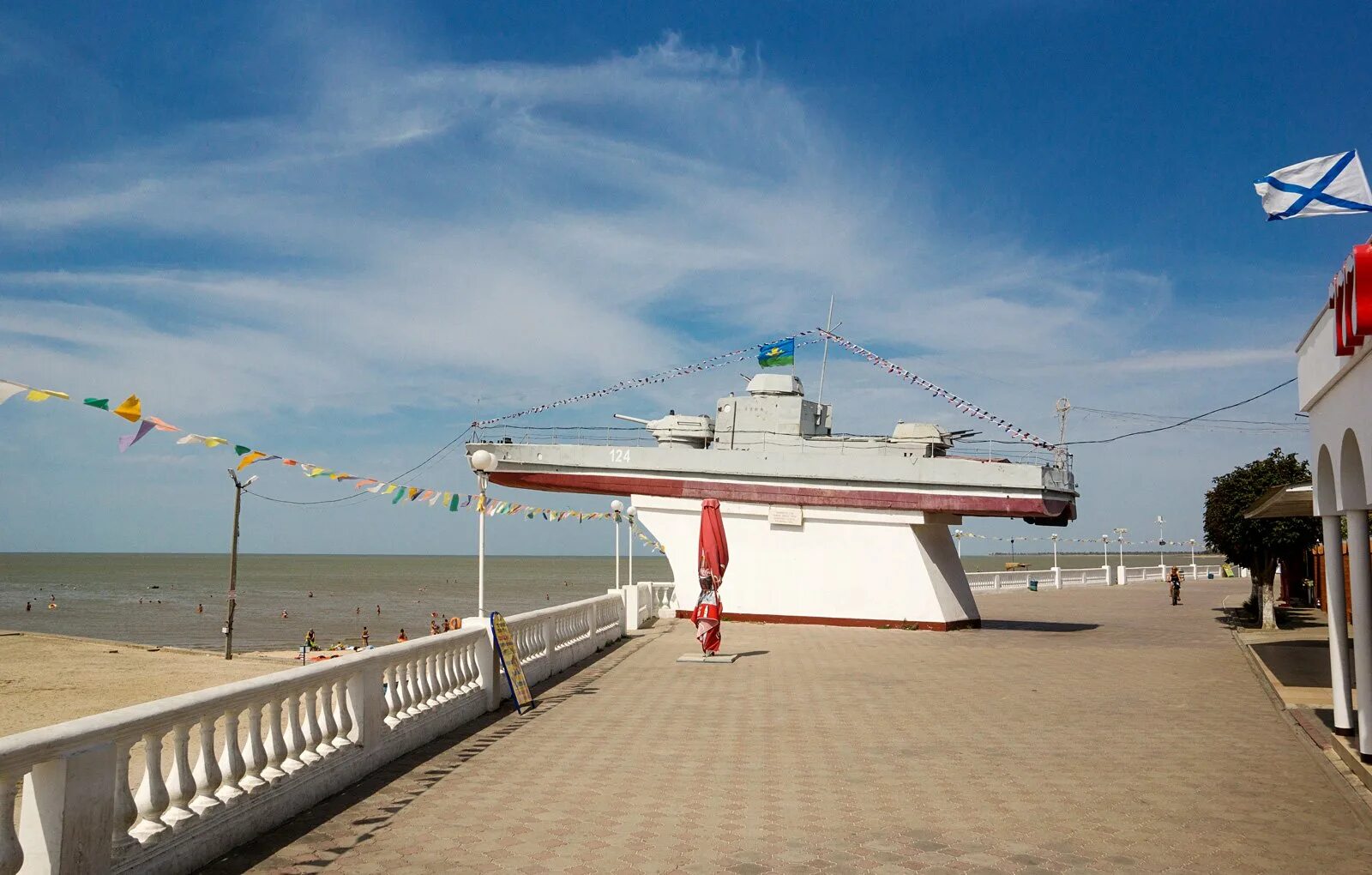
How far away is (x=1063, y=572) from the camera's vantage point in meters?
53.3

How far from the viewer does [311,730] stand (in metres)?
7.59

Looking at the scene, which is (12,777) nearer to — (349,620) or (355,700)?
(355,700)

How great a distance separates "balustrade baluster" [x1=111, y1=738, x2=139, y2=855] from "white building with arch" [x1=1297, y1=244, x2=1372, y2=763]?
746cm

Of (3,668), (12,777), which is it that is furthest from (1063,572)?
(12,777)

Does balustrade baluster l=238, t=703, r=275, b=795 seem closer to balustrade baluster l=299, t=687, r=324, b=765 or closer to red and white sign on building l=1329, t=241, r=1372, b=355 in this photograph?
balustrade baluster l=299, t=687, r=324, b=765

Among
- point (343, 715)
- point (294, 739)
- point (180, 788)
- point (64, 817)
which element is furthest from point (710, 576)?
point (64, 817)

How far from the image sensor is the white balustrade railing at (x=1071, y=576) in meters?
44.2

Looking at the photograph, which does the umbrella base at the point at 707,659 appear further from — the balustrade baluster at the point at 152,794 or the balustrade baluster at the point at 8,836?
the balustrade baluster at the point at 8,836

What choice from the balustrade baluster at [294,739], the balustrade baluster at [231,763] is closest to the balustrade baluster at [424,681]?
the balustrade baluster at [294,739]

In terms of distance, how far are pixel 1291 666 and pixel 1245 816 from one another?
10.7 metres

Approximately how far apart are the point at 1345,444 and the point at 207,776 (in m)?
8.75

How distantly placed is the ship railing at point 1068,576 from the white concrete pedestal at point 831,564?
1524 cm

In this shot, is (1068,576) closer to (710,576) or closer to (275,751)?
(710,576)

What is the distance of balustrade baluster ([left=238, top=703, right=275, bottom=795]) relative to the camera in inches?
257
